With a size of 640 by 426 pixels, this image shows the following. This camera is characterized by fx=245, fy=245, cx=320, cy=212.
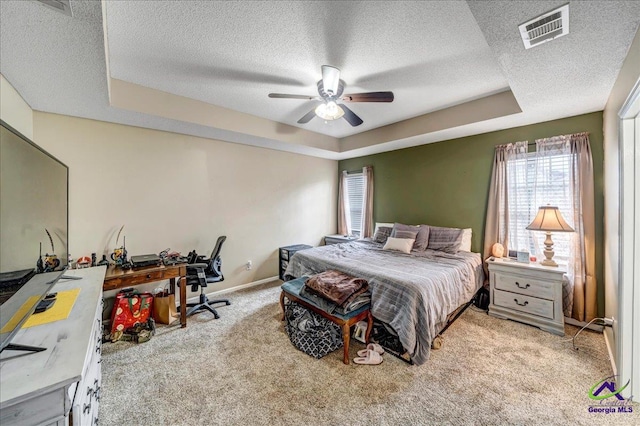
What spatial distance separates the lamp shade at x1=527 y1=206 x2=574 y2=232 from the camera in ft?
8.55

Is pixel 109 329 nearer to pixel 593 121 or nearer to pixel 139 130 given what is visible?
pixel 139 130

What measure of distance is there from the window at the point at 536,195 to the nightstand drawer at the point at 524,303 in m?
0.63

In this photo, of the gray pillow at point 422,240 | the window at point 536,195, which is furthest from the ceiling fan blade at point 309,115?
the window at point 536,195

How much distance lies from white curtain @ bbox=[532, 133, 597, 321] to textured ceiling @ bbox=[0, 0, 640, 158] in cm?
40

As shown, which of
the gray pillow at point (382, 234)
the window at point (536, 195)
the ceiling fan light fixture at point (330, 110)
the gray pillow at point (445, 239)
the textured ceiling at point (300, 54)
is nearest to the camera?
the textured ceiling at point (300, 54)

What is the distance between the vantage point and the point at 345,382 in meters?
1.90

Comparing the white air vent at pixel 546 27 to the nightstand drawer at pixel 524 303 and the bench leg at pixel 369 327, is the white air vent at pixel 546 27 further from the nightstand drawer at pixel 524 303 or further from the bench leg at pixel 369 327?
the nightstand drawer at pixel 524 303

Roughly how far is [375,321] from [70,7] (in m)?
3.05

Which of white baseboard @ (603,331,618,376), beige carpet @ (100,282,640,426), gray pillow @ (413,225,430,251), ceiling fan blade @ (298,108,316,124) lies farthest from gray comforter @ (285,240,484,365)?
ceiling fan blade @ (298,108,316,124)

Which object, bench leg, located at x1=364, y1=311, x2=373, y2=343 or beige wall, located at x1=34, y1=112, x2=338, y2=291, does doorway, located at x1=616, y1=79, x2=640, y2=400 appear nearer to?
bench leg, located at x1=364, y1=311, x2=373, y2=343

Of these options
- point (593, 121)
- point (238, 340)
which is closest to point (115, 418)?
point (238, 340)

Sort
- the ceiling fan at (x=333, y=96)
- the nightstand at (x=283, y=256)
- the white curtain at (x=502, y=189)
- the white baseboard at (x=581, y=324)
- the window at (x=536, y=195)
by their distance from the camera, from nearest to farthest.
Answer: the ceiling fan at (x=333, y=96) → the white baseboard at (x=581, y=324) → the window at (x=536, y=195) → the white curtain at (x=502, y=189) → the nightstand at (x=283, y=256)

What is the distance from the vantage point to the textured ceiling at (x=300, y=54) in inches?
56.7

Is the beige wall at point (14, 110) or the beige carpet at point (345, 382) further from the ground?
the beige wall at point (14, 110)
